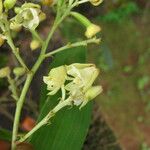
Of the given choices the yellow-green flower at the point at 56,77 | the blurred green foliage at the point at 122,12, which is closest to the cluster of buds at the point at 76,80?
the yellow-green flower at the point at 56,77

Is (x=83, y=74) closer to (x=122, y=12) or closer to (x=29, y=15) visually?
(x=29, y=15)

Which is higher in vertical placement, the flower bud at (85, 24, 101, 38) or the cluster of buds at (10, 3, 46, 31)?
the cluster of buds at (10, 3, 46, 31)

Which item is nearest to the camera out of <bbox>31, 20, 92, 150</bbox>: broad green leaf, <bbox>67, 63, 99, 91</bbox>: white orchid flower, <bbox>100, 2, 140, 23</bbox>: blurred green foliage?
<bbox>67, 63, 99, 91</bbox>: white orchid flower

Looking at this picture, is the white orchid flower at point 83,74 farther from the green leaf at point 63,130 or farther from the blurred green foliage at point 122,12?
the blurred green foliage at point 122,12

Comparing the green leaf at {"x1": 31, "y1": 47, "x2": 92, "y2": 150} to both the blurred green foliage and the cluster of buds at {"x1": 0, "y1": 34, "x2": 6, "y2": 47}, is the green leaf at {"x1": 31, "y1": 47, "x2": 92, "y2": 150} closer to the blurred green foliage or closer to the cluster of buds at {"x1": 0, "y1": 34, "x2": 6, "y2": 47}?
the cluster of buds at {"x1": 0, "y1": 34, "x2": 6, "y2": 47}

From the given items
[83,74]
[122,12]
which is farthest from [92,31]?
[122,12]

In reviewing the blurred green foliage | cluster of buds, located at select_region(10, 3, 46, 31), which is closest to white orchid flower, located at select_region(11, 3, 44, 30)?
cluster of buds, located at select_region(10, 3, 46, 31)
